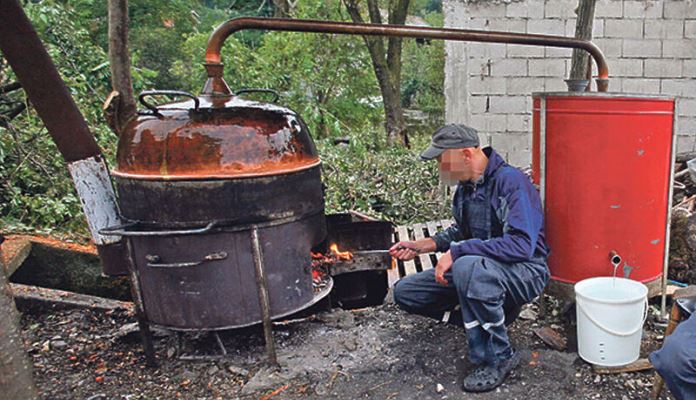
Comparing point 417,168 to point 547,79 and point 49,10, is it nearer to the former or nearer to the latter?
point 547,79

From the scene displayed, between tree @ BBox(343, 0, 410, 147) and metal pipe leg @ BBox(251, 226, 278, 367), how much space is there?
27.2 ft

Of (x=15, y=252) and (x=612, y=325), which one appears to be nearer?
(x=612, y=325)

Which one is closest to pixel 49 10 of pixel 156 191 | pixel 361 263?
pixel 156 191

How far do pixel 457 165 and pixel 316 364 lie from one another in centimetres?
162

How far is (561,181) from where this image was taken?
10.6 feet

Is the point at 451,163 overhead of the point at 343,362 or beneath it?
overhead

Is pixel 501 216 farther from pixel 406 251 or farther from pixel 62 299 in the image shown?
pixel 62 299

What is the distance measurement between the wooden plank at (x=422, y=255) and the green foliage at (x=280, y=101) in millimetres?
833

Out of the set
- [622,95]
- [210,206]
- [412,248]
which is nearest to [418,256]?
[412,248]

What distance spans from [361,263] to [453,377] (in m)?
1.10

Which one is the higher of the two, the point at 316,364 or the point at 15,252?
the point at 15,252

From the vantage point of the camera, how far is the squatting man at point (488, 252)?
2.83 metres

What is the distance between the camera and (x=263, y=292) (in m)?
3.05

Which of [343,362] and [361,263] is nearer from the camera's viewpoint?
[343,362]
